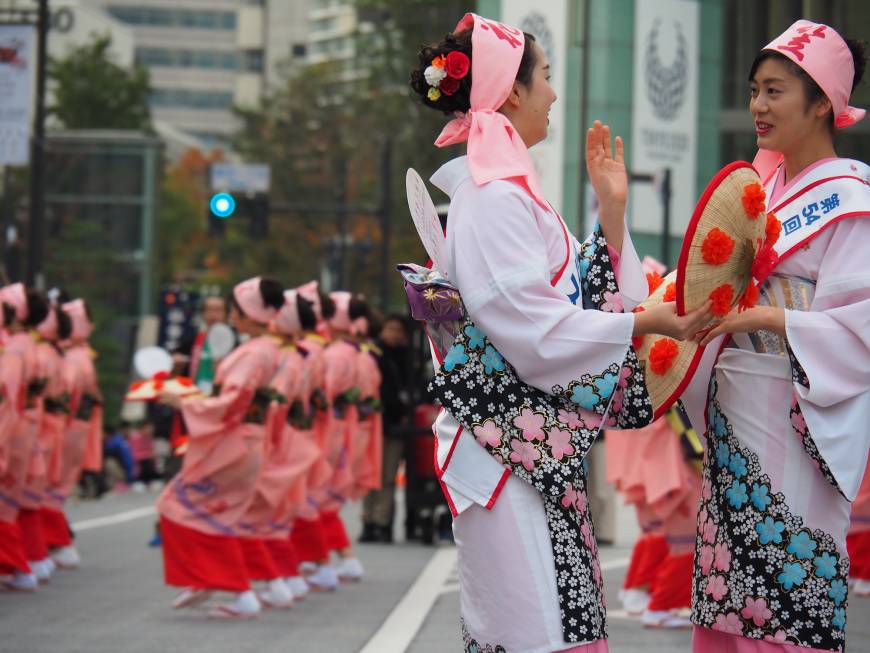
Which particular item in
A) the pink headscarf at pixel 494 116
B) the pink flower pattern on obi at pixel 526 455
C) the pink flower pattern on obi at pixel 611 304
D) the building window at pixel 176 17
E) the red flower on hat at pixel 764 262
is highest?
the building window at pixel 176 17

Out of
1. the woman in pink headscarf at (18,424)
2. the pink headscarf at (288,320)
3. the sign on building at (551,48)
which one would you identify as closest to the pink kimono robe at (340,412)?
the pink headscarf at (288,320)

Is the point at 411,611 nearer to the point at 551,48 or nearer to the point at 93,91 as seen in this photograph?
the point at 551,48

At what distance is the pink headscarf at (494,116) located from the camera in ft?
14.7

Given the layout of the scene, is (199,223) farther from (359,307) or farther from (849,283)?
(849,283)

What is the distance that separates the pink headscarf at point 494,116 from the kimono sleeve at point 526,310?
9 cm

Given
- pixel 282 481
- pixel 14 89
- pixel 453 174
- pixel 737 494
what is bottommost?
pixel 282 481

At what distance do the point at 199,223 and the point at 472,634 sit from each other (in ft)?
189

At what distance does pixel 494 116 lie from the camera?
4566mm

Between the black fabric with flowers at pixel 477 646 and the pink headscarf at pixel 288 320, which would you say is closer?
the black fabric with flowers at pixel 477 646

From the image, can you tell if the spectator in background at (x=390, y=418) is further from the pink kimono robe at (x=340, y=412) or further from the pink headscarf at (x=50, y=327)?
the pink headscarf at (x=50, y=327)

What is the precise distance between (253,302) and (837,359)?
665 cm

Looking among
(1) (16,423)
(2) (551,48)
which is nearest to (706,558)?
(1) (16,423)

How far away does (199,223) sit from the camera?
61.2 meters

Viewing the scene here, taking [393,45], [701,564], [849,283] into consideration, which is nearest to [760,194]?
[849,283]
